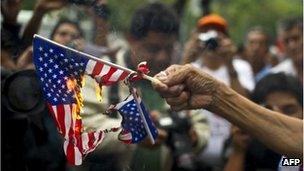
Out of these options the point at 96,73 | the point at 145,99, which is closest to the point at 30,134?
the point at 145,99

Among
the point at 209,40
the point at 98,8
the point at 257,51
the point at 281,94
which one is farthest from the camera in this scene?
the point at 257,51

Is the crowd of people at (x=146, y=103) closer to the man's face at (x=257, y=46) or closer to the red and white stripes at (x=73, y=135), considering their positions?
the red and white stripes at (x=73, y=135)

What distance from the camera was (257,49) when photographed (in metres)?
8.37

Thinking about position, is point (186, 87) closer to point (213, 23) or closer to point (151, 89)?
point (151, 89)

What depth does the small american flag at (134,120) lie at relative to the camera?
3.14 meters

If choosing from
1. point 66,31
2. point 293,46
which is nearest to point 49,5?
point 66,31

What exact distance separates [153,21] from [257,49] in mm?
3983

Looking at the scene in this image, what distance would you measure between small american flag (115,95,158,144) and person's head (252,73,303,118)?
1.67 meters

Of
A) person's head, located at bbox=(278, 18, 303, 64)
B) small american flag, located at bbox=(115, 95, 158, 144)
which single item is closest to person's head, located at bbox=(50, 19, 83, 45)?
small american flag, located at bbox=(115, 95, 158, 144)

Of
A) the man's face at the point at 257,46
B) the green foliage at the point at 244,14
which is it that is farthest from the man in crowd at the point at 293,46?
the green foliage at the point at 244,14

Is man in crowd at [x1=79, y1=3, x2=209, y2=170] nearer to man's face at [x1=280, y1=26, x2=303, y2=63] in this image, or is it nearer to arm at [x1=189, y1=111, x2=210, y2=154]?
arm at [x1=189, y1=111, x2=210, y2=154]

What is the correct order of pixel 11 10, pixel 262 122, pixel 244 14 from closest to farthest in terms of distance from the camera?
pixel 262 122 → pixel 11 10 → pixel 244 14

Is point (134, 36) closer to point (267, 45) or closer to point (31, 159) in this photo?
point (31, 159)

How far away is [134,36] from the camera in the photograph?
4305 millimetres
